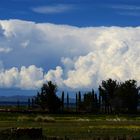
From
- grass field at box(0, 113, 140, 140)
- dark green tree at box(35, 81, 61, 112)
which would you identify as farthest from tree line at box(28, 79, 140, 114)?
grass field at box(0, 113, 140, 140)

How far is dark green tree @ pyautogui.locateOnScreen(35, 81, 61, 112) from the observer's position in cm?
16425

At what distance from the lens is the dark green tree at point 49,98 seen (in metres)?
164

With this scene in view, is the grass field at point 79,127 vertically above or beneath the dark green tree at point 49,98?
beneath

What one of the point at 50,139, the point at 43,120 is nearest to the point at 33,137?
the point at 50,139

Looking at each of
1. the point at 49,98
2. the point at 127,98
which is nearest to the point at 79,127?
the point at 49,98

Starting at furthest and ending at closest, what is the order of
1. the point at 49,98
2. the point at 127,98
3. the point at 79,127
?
the point at 127,98 → the point at 49,98 → the point at 79,127

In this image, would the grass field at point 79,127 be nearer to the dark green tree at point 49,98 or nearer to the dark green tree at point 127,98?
the dark green tree at point 49,98

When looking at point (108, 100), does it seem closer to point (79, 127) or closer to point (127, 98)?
point (127, 98)

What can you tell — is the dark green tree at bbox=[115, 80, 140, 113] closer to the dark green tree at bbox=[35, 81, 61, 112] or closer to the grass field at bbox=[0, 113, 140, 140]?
the dark green tree at bbox=[35, 81, 61, 112]

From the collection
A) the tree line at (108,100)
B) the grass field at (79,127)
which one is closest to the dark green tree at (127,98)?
the tree line at (108,100)

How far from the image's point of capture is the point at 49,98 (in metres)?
167

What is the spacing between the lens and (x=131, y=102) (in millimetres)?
180000

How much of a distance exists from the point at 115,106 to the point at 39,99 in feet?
88.2

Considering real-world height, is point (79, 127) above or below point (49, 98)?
below
